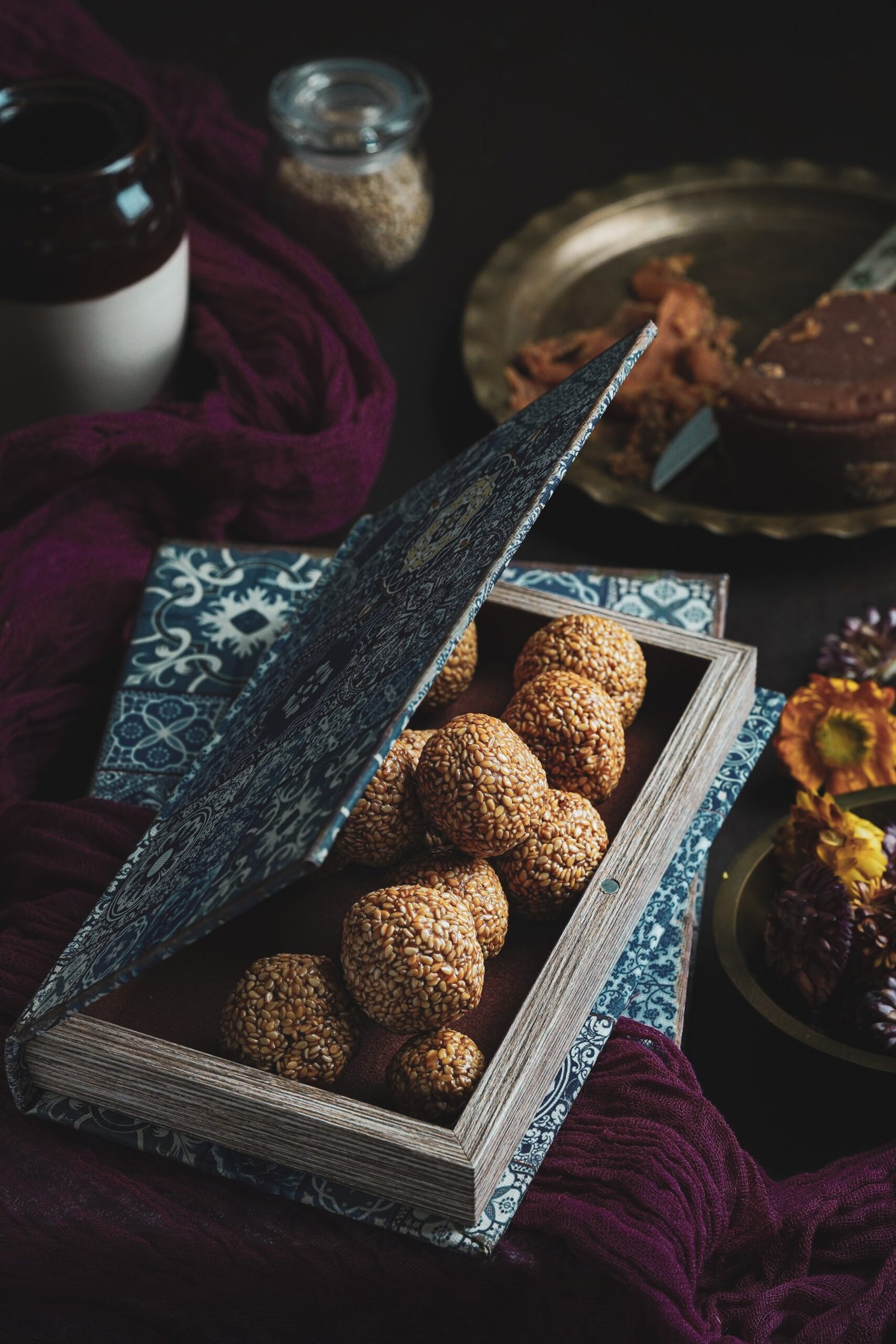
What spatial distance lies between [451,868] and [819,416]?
487 mm

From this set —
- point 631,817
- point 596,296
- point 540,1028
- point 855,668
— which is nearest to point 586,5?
point 596,296

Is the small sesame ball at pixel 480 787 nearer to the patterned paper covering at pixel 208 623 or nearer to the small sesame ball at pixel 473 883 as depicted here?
the small sesame ball at pixel 473 883

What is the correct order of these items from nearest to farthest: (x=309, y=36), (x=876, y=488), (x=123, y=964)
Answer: (x=123, y=964) < (x=876, y=488) < (x=309, y=36)

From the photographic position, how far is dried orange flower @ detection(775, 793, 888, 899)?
706mm

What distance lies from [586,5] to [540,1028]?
119 centimetres

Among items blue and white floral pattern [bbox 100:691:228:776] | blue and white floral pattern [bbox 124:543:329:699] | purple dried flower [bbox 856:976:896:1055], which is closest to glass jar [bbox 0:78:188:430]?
blue and white floral pattern [bbox 124:543:329:699]

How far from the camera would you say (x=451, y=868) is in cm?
62

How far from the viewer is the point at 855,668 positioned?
882 millimetres

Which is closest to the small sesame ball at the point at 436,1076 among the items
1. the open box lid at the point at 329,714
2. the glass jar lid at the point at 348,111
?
the open box lid at the point at 329,714

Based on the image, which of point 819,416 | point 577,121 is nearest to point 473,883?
point 819,416

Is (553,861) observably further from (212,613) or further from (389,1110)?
(212,613)

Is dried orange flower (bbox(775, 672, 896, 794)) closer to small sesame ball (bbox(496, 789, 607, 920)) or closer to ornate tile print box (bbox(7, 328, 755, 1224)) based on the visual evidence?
ornate tile print box (bbox(7, 328, 755, 1224))

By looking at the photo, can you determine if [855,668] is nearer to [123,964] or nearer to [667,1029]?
[667,1029]

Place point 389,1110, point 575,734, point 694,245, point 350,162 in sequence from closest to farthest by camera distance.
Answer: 1. point 389,1110
2. point 575,734
3. point 350,162
4. point 694,245
